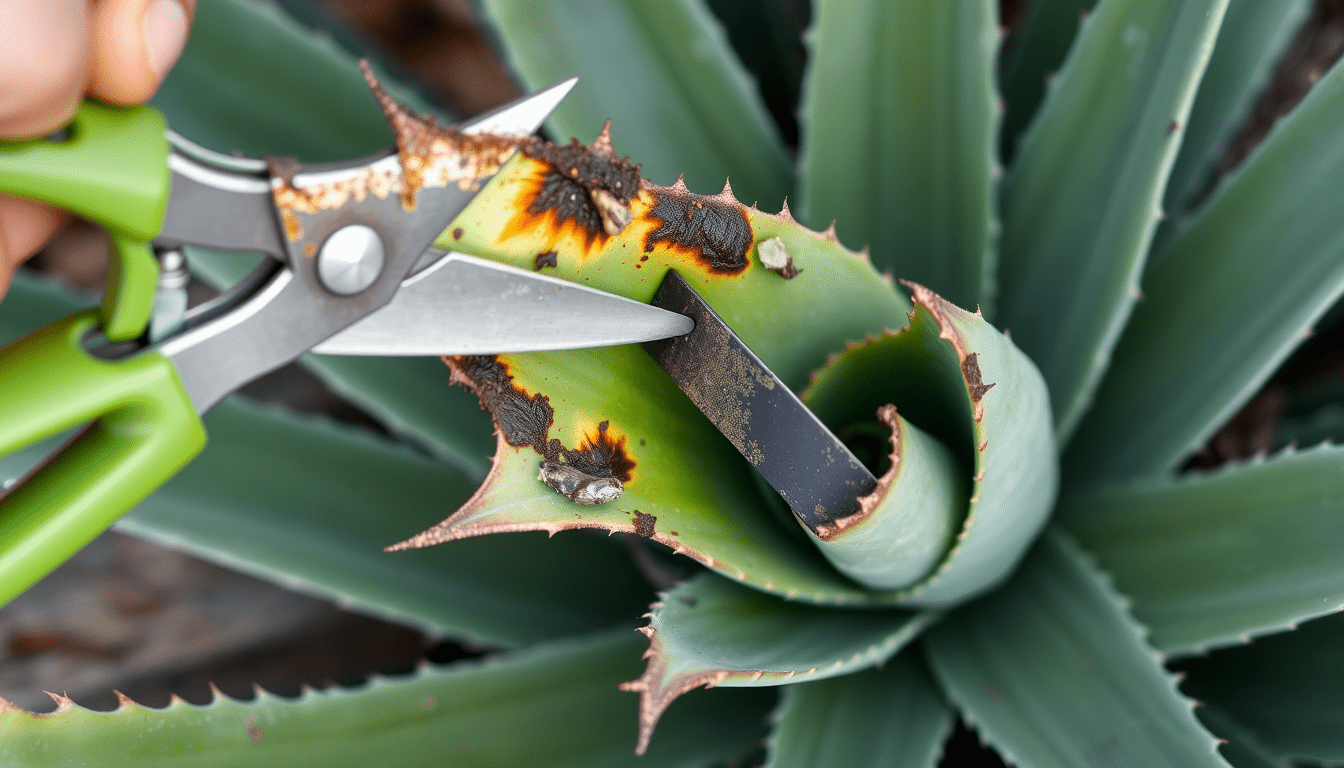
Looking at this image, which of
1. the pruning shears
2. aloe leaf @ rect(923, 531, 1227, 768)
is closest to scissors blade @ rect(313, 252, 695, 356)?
the pruning shears

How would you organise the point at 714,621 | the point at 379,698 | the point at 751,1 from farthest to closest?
the point at 751,1 < the point at 379,698 < the point at 714,621

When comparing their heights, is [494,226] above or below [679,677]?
above

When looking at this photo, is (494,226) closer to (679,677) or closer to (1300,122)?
(679,677)

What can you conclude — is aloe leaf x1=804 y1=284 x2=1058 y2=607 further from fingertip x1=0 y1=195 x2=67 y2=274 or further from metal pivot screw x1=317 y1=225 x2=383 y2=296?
fingertip x1=0 y1=195 x2=67 y2=274

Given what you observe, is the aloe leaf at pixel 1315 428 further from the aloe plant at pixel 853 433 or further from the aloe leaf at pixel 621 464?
the aloe leaf at pixel 621 464

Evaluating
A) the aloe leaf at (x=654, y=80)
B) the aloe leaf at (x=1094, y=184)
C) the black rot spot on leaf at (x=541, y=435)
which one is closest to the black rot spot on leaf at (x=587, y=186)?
the black rot spot on leaf at (x=541, y=435)

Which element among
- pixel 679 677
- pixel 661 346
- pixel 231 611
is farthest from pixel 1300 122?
pixel 231 611
